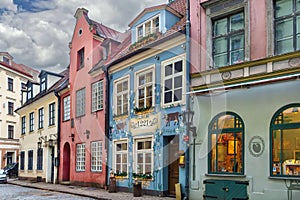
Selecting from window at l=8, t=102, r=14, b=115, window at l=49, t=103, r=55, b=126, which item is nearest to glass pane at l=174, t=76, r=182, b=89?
window at l=49, t=103, r=55, b=126

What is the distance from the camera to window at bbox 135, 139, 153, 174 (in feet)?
48.9

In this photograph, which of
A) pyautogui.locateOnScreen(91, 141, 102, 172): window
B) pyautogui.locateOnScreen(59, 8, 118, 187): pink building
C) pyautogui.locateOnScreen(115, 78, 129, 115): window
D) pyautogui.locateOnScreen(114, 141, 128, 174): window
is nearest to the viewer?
pyautogui.locateOnScreen(114, 141, 128, 174): window

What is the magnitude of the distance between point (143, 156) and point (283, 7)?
310 inches

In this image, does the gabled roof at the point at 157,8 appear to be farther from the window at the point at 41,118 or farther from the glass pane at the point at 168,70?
the window at the point at 41,118

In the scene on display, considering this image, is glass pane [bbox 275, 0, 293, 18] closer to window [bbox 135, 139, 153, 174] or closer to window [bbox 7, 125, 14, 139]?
window [bbox 135, 139, 153, 174]

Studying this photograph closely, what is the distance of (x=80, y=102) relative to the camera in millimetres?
21406

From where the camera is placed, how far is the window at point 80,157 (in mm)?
20725

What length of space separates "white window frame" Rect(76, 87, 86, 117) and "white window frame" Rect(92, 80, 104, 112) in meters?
Answer: 1.42

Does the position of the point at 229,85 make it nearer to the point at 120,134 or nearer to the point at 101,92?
the point at 120,134

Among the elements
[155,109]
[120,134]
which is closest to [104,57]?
[120,134]

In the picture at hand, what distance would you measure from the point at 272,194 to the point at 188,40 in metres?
5.69

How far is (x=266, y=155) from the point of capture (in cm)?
1032

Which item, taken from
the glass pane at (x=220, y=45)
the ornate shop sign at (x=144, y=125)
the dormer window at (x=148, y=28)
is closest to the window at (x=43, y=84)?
the dormer window at (x=148, y=28)

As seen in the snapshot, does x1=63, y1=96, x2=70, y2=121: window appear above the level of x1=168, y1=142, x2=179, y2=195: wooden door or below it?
above
